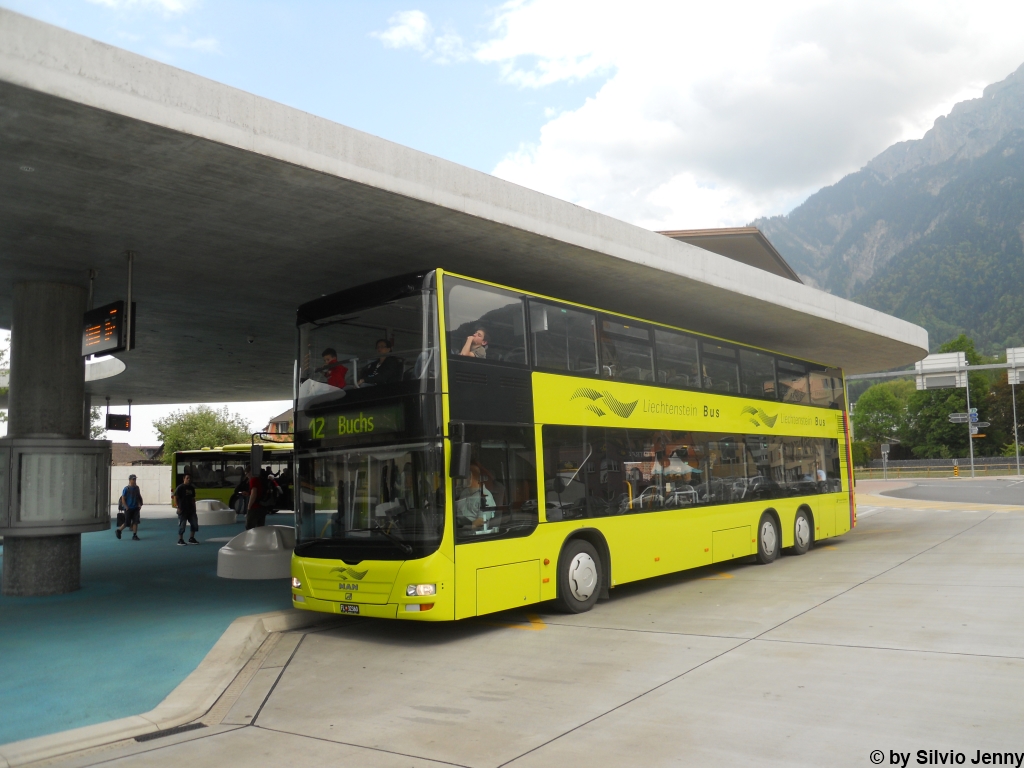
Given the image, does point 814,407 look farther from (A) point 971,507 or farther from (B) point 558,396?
(A) point 971,507

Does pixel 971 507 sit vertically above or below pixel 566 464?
below

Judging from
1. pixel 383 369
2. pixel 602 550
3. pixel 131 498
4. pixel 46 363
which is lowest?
pixel 602 550

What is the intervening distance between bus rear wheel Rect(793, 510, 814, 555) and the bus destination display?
9996 millimetres

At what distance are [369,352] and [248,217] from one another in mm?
2200

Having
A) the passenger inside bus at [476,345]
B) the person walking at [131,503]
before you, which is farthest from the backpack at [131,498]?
the passenger inside bus at [476,345]

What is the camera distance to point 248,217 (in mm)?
9625

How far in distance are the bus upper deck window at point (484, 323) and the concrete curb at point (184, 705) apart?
3768 millimetres

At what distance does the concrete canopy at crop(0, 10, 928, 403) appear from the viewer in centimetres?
697

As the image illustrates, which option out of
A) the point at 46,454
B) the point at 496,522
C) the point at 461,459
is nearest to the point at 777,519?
the point at 496,522

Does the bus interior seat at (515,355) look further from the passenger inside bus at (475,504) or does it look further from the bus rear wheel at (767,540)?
the bus rear wheel at (767,540)

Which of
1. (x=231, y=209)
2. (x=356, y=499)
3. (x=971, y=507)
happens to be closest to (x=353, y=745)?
(x=356, y=499)

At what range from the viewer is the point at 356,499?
903 centimetres

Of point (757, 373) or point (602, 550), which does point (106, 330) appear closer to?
point (602, 550)

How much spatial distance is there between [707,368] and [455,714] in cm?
851
